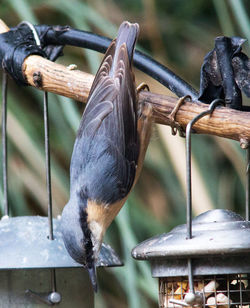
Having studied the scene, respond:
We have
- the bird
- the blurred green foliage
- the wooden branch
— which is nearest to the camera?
the wooden branch

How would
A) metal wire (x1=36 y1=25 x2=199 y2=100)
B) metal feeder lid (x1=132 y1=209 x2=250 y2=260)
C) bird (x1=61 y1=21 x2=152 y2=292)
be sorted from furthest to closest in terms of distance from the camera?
bird (x1=61 y1=21 x2=152 y2=292), metal wire (x1=36 y1=25 x2=199 y2=100), metal feeder lid (x1=132 y1=209 x2=250 y2=260)

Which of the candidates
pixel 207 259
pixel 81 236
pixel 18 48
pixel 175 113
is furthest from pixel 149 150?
→ pixel 207 259

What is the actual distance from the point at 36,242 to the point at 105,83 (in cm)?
61

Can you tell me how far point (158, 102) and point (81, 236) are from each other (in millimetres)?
521

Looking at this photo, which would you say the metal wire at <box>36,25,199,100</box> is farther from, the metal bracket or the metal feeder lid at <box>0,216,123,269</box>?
the metal bracket

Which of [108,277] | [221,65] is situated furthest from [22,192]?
[221,65]

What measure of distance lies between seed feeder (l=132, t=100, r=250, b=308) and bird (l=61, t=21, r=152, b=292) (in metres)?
0.44

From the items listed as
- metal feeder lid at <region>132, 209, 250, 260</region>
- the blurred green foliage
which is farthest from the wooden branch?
the blurred green foliage

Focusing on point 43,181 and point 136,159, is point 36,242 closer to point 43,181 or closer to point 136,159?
point 136,159

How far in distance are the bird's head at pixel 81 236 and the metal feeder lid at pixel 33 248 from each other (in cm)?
3

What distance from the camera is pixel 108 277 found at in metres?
4.50

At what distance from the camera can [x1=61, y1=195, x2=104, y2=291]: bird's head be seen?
2.36m

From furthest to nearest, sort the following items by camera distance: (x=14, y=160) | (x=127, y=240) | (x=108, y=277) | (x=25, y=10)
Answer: (x=108, y=277) → (x=14, y=160) → (x=25, y=10) → (x=127, y=240)

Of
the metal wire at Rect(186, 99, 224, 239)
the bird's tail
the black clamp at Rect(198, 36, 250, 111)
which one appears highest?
the bird's tail
